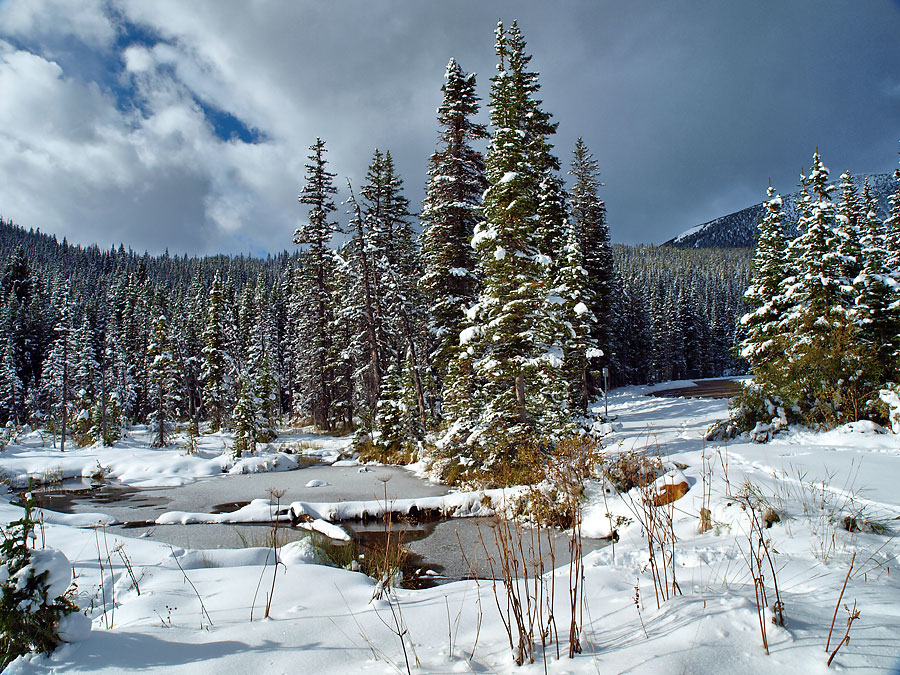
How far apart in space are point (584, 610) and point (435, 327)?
50.4ft

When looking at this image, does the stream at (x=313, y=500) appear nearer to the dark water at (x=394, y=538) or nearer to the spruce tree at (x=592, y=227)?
the dark water at (x=394, y=538)

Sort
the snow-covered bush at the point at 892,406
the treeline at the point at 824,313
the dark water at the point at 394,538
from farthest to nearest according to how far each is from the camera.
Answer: the treeline at the point at 824,313
the snow-covered bush at the point at 892,406
the dark water at the point at 394,538

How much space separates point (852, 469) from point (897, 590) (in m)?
5.04

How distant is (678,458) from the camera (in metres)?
10.6

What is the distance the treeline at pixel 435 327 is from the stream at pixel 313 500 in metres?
2.97

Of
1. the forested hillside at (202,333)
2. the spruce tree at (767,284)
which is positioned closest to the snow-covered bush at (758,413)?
the spruce tree at (767,284)

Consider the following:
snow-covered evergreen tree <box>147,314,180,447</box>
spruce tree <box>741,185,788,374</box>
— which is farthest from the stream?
spruce tree <box>741,185,788,374</box>

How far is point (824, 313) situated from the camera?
52.2ft

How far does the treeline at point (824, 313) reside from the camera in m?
11.8

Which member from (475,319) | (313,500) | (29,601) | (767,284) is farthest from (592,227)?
(29,601)

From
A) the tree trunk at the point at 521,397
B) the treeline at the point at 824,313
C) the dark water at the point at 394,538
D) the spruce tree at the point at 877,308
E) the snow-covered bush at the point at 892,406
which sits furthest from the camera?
the spruce tree at the point at 877,308

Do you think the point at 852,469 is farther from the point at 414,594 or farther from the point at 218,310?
the point at 218,310

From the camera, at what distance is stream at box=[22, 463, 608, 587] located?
7812 millimetres

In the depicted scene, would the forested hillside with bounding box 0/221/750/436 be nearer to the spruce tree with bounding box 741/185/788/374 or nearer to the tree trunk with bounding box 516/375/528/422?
the spruce tree with bounding box 741/185/788/374
